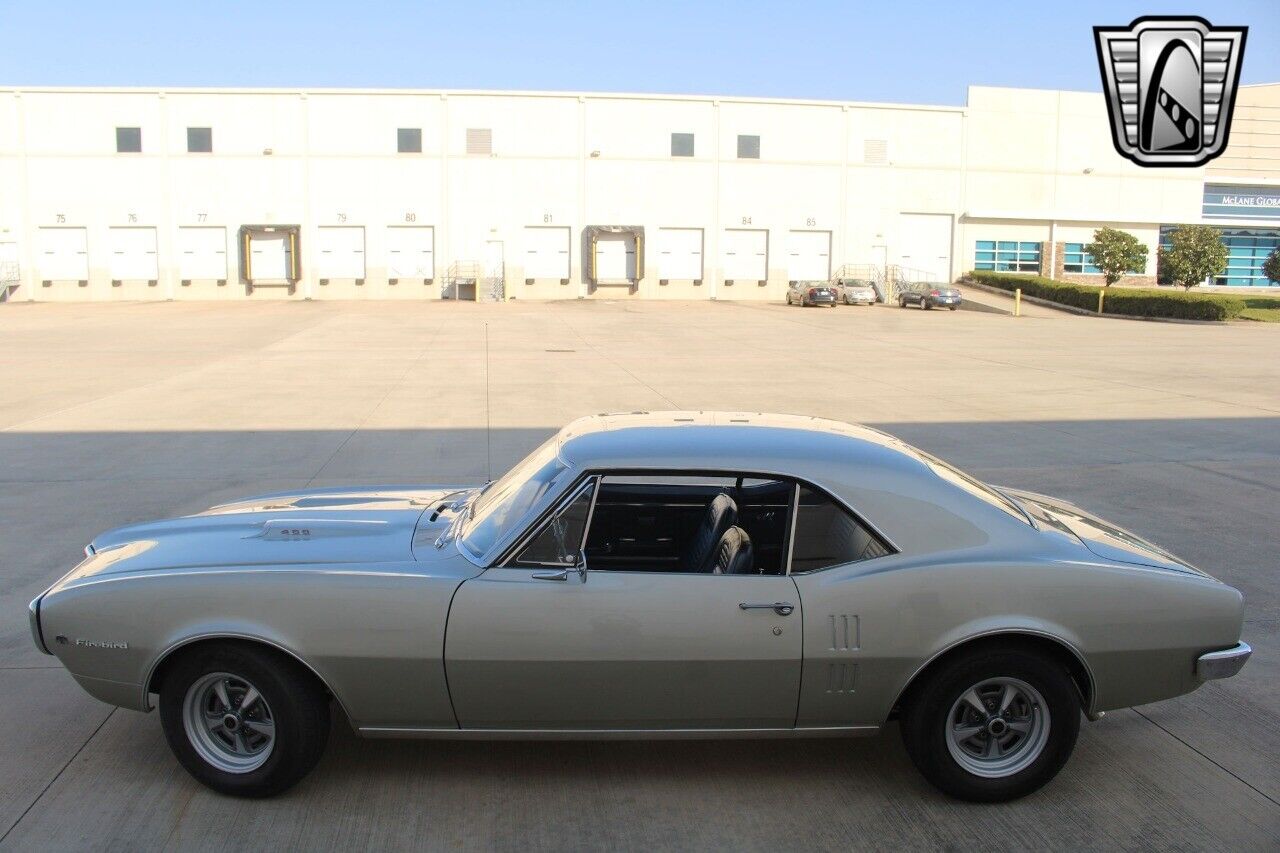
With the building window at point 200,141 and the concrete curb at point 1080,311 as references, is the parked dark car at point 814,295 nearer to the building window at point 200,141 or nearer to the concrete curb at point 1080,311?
the concrete curb at point 1080,311

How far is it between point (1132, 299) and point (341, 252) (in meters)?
35.6

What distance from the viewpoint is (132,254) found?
172ft

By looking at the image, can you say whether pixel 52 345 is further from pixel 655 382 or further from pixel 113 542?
pixel 113 542

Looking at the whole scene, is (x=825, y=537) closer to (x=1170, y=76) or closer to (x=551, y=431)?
(x=1170, y=76)

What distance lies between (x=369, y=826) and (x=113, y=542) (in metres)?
1.81

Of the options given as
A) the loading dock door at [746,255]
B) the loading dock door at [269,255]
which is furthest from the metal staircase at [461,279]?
the loading dock door at [746,255]

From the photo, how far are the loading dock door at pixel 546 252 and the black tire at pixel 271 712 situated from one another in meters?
51.5

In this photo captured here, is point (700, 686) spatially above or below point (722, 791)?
above

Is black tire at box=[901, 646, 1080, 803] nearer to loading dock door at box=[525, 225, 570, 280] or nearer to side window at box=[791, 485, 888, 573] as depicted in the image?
side window at box=[791, 485, 888, 573]

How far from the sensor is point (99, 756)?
4441mm

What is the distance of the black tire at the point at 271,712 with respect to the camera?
4.01 meters

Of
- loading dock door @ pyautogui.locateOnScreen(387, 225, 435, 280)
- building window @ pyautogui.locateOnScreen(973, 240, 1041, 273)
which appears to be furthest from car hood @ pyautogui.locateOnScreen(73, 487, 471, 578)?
building window @ pyautogui.locateOnScreen(973, 240, 1041, 273)

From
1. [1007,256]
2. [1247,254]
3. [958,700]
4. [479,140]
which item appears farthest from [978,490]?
[1247,254]

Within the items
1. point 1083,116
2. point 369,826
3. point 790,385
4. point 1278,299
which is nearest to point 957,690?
point 369,826
